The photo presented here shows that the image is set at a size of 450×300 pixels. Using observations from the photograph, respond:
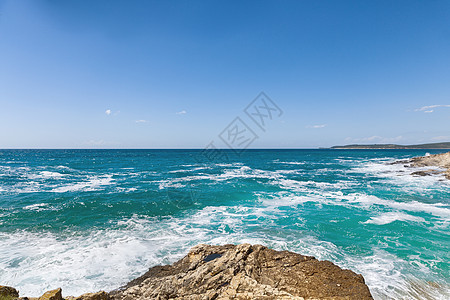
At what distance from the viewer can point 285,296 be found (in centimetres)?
515

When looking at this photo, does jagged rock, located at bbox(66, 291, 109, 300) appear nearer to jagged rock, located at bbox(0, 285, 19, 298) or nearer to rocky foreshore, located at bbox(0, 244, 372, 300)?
rocky foreshore, located at bbox(0, 244, 372, 300)

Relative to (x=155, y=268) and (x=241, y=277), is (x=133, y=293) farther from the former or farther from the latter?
(x=241, y=277)

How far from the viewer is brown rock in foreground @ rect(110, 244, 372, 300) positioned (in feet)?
18.0

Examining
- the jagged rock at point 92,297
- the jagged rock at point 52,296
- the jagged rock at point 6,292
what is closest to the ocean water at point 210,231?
the jagged rock at point 6,292

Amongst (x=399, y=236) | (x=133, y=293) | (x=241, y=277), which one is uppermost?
(x=241, y=277)

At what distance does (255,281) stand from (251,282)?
126 millimetres

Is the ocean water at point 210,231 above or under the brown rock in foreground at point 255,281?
under

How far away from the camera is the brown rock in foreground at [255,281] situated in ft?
18.0

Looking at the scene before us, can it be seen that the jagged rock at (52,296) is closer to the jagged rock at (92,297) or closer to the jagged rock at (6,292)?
the jagged rock at (92,297)

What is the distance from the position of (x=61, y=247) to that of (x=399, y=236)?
17484mm

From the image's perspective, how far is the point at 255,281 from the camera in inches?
233

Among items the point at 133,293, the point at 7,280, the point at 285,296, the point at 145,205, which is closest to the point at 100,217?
the point at 145,205

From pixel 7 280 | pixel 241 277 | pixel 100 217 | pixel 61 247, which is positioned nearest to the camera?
pixel 241 277

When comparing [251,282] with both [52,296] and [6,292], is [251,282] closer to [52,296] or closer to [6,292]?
[52,296]
